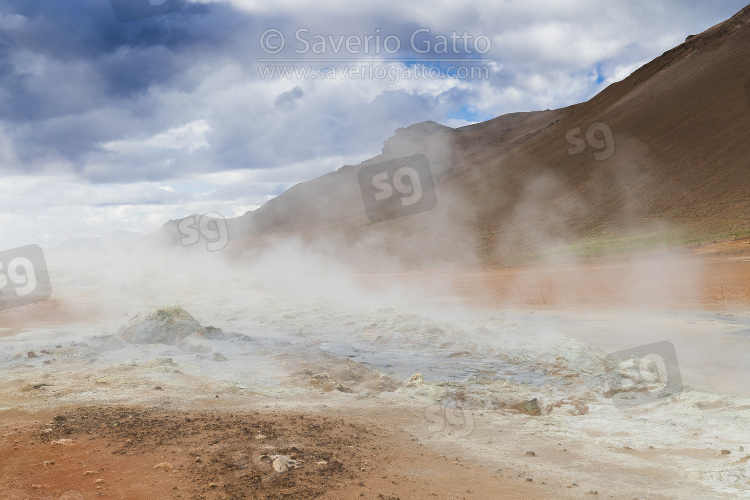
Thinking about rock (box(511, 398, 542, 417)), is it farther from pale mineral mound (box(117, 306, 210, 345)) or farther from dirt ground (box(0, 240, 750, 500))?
pale mineral mound (box(117, 306, 210, 345))

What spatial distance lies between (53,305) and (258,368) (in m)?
14.1

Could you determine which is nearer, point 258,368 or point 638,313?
point 258,368

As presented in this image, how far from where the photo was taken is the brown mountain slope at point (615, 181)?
40.7 meters

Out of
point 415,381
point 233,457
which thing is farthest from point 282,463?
point 415,381

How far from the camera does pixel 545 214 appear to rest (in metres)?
49.6

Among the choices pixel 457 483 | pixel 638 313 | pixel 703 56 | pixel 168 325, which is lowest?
pixel 638 313

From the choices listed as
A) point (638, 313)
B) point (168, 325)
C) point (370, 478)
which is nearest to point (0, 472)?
point (370, 478)

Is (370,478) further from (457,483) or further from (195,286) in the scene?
(195,286)

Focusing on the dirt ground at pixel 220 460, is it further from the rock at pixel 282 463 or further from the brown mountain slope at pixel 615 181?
the brown mountain slope at pixel 615 181

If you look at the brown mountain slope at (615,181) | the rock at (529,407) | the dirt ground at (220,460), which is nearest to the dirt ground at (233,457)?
the dirt ground at (220,460)

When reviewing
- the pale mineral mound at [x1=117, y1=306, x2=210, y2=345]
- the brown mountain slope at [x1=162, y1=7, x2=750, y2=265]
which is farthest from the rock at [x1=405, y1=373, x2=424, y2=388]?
the brown mountain slope at [x1=162, y1=7, x2=750, y2=265]

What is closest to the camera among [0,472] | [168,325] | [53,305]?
[0,472]

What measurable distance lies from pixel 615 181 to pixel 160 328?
147ft

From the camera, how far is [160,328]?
47.1 ft
